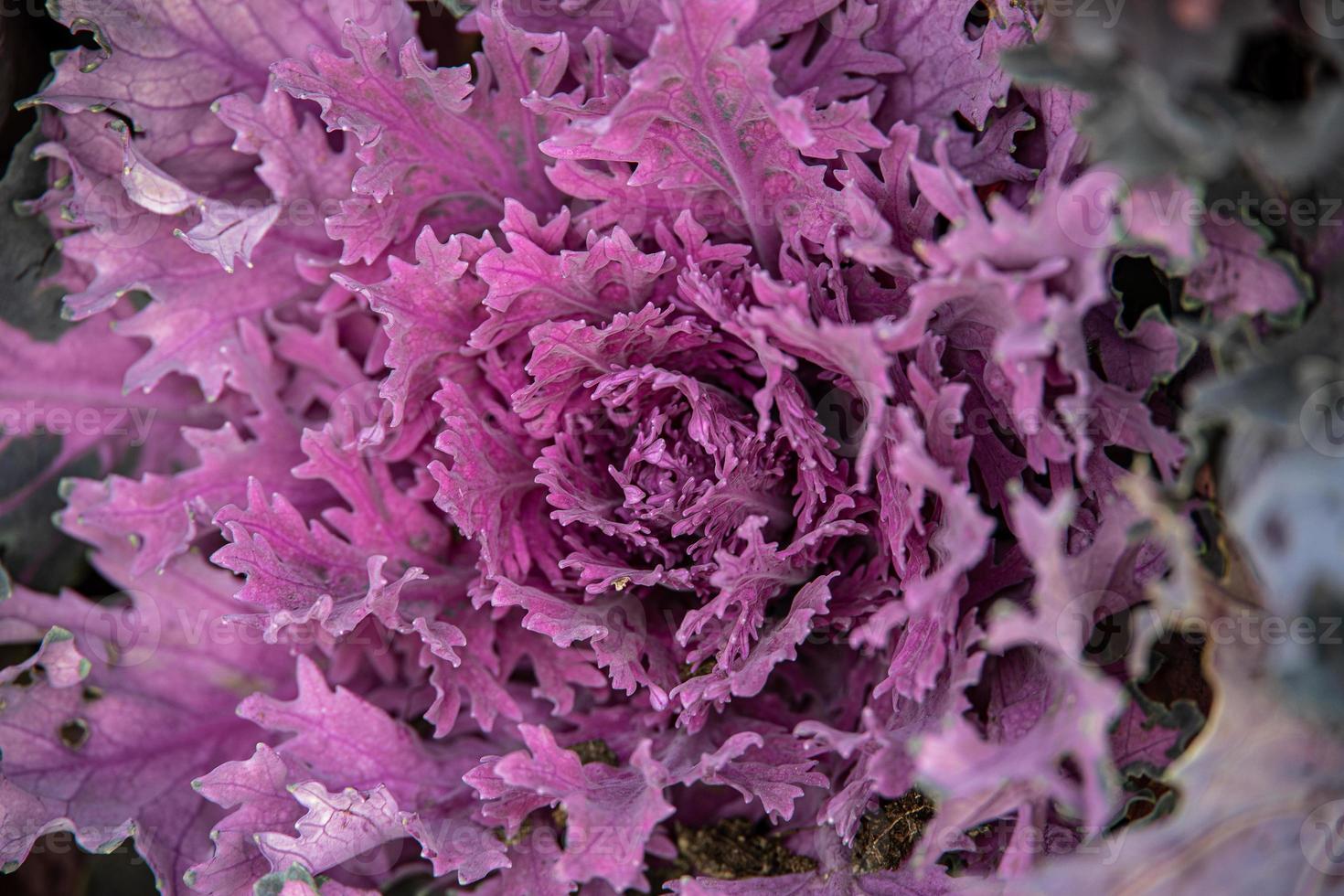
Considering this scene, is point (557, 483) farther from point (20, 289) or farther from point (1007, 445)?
point (20, 289)

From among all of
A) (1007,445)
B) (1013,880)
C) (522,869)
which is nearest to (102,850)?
(522,869)

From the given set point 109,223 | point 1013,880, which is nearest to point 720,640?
point 1013,880

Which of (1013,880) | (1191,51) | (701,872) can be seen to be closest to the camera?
(1191,51)

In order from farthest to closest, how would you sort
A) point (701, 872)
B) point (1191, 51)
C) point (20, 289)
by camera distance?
point (20, 289) → point (701, 872) → point (1191, 51)

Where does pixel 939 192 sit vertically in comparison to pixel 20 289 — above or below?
above

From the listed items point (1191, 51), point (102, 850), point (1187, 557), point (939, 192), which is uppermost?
point (1191, 51)

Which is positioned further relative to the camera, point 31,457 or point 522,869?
point 31,457

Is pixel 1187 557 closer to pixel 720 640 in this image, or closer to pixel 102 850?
pixel 720 640
